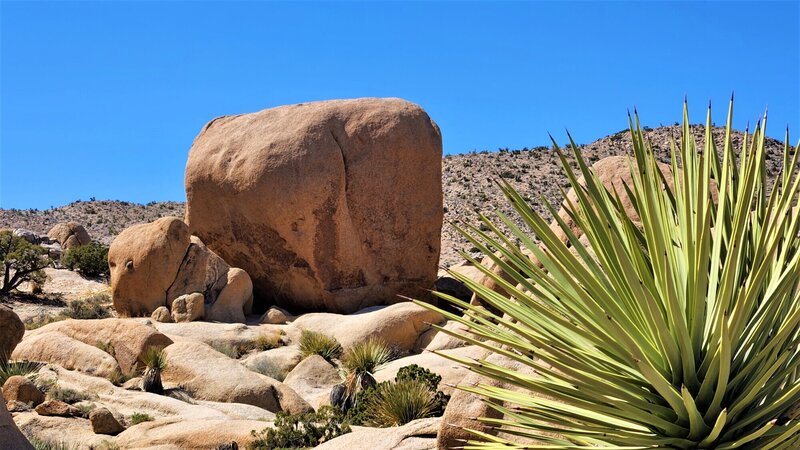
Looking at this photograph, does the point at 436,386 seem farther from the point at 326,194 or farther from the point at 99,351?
the point at 326,194

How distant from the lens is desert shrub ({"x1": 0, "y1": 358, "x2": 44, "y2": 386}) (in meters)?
12.3

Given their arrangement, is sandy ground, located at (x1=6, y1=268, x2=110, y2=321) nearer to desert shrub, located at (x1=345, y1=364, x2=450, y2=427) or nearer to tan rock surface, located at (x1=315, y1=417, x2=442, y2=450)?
desert shrub, located at (x1=345, y1=364, x2=450, y2=427)

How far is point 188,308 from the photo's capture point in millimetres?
18312

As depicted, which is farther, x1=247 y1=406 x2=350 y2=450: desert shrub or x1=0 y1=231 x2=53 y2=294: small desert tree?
x1=0 y1=231 x2=53 y2=294: small desert tree

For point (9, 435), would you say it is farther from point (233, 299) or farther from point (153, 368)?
point (233, 299)

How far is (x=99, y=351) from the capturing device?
1415 cm

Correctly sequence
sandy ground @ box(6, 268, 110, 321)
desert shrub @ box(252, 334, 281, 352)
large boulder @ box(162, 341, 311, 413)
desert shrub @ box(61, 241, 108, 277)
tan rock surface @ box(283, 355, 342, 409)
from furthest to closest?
desert shrub @ box(61, 241, 108, 277) < sandy ground @ box(6, 268, 110, 321) < desert shrub @ box(252, 334, 281, 352) < tan rock surface @ box(283, 355, 342, 409) < large boulder @ box(162, 341, 311, 413)

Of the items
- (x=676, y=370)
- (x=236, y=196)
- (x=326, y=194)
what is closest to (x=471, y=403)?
(x=676, y=370)

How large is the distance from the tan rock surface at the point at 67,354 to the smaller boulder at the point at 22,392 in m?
2.36

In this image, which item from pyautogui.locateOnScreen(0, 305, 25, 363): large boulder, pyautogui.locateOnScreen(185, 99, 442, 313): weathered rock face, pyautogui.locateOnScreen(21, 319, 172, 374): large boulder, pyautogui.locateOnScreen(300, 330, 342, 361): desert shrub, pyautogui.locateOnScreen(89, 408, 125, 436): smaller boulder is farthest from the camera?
pyautogui.locateOnScreen(185, 99, 442, 313): weathered rock face

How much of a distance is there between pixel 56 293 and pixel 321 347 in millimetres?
10996

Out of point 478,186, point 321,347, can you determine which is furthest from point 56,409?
point 478,186

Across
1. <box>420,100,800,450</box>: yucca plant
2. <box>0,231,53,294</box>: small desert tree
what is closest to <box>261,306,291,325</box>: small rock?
<box>0,231,53,294</box>: small desert tree

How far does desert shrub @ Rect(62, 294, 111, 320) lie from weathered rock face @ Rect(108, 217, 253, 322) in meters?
0.61
